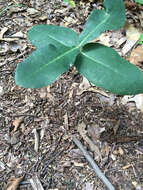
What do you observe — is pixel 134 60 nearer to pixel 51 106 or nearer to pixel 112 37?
pixel 112 37

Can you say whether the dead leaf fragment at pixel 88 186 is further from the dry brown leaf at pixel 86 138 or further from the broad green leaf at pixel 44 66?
the broad green leaf at pixel 44 66

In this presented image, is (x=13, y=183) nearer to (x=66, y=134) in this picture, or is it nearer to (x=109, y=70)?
(x=66, y=134)

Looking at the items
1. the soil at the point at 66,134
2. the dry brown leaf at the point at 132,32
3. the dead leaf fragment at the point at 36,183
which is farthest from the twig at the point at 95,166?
the dry brown leaf at the point at 132,32

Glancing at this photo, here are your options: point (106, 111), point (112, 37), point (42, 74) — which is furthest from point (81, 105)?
point (112, 37)

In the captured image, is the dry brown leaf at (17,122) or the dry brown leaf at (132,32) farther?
the dry brown leaf at (132,32)

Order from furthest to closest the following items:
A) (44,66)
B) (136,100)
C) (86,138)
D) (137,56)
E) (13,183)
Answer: (137,56)
(136,100)
(86,138)
(13,183)
(44,66)

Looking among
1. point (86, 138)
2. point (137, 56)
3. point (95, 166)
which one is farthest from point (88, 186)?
point (137, 56)

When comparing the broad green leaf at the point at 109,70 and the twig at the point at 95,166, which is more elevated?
the broad green leaf at the point at 109,70
